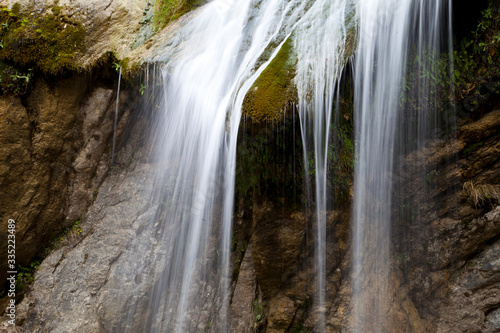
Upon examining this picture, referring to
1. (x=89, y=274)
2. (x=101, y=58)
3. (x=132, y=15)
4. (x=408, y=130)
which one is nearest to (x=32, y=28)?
(x=101, y=58)

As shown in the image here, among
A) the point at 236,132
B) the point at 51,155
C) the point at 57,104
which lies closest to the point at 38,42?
the point at 57,104

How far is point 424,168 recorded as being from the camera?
4250 millimetres

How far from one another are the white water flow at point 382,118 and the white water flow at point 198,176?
127 centimetres

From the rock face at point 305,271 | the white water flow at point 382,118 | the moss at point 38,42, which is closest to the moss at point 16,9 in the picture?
the moss at point 38,42

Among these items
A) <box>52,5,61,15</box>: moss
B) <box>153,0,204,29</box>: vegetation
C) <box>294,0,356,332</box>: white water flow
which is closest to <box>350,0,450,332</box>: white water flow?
<box>294,0,356,332</box>: white water flow

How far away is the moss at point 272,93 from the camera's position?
137 inches

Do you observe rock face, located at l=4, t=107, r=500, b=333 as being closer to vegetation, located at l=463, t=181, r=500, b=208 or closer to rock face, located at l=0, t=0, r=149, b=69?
vegetation, located at l=463, t=181, r=500, b=208

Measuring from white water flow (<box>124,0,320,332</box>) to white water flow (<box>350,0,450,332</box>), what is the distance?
127 centimetres

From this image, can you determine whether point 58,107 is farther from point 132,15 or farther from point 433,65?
point 433,65

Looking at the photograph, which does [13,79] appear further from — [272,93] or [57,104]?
[272,93]

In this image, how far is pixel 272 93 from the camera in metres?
3.57

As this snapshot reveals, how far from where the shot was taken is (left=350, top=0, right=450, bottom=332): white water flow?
12.6 feet

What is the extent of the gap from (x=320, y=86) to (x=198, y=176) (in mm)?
2028

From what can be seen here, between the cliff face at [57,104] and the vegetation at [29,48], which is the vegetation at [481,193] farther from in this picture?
the vegetation at [29,48]
